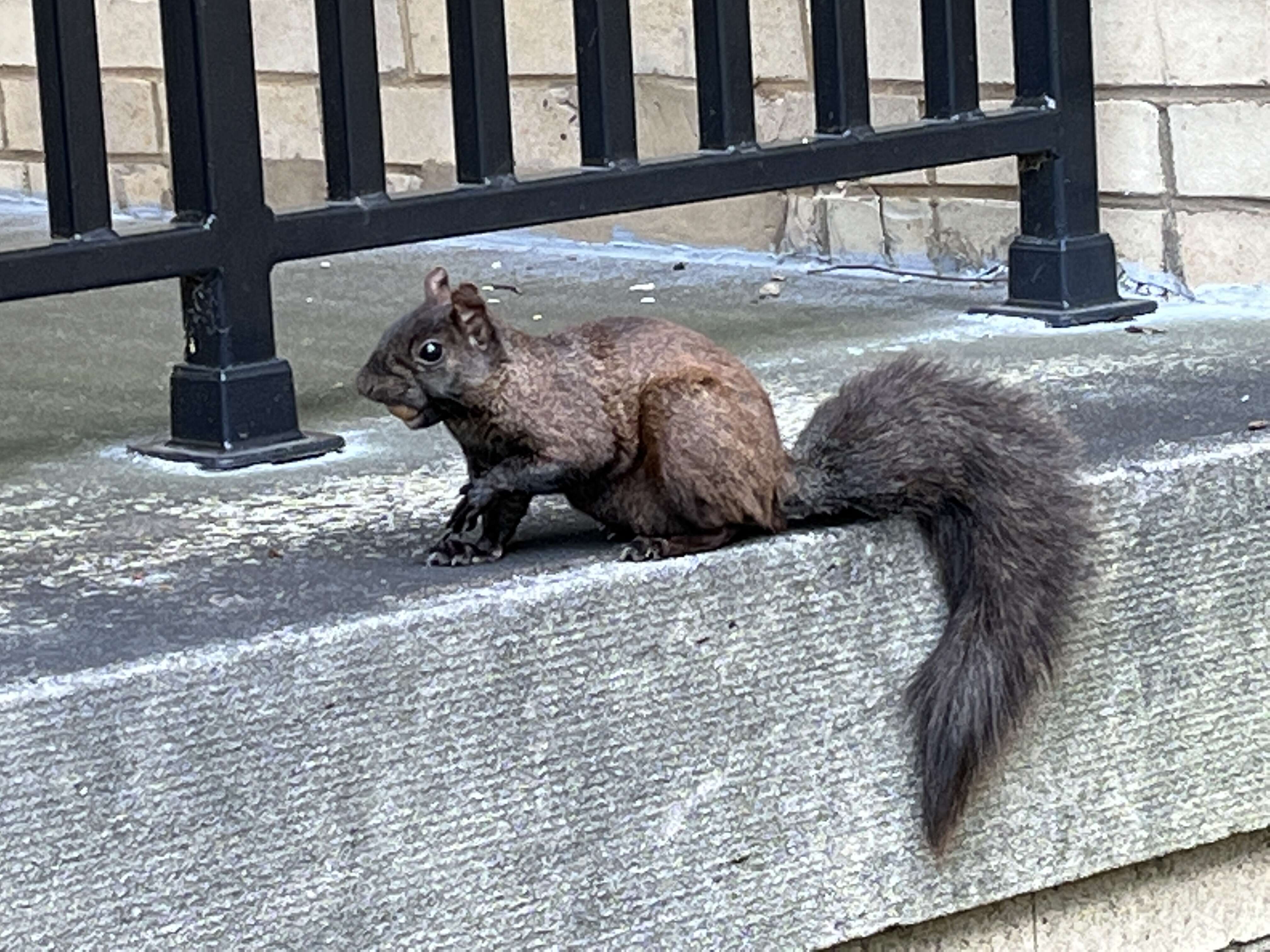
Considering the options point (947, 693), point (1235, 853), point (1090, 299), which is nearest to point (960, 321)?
point (1090, 299)

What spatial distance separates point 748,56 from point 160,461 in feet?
3.66

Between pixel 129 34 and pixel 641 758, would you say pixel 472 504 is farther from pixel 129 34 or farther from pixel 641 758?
pixel 129 34

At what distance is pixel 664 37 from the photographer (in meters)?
4.91

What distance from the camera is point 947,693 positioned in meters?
2.54

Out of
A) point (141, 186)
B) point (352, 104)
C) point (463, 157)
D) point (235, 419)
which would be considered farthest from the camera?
point (141, 186)

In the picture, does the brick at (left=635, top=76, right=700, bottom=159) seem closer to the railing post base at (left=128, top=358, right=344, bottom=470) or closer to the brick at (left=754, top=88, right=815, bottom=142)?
the brick at (left=754, top=88, right=815, bottom=142)

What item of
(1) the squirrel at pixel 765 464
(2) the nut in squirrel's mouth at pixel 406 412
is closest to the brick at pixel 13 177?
(1) the squirrel at pixel 765 464

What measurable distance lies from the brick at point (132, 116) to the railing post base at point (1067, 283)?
2.82 m

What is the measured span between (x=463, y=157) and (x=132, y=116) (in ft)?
9.71

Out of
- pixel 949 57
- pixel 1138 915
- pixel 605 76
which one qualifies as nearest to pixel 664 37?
pixel 949 57

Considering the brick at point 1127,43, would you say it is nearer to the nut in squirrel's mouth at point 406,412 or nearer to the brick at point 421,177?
the brick at point 421,177

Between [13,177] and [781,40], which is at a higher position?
[781,40]

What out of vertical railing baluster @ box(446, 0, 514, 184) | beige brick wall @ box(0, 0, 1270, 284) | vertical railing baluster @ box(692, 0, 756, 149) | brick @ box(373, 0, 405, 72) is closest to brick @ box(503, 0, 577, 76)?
beige brick wall @ box(0, 0, 1270, 284)

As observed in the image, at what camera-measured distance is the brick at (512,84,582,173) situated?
16.9ft
